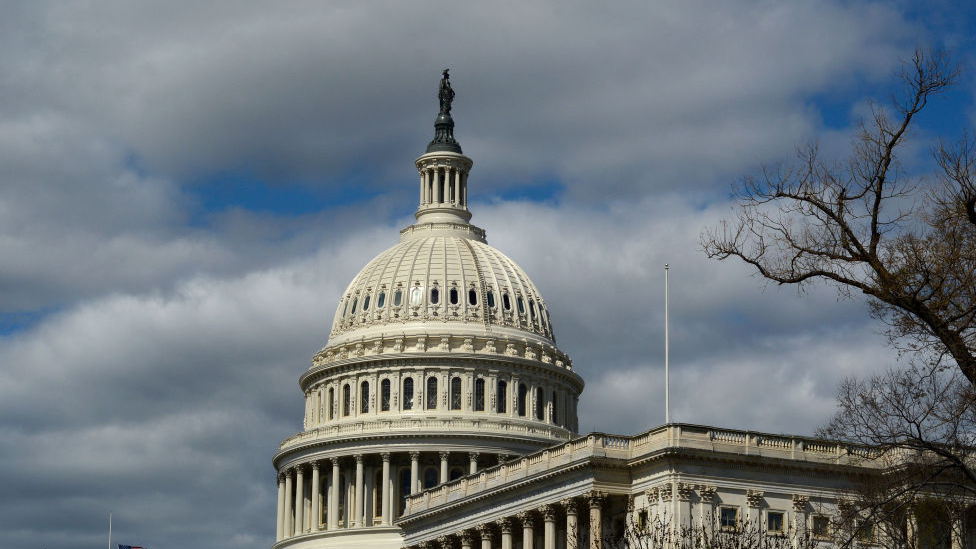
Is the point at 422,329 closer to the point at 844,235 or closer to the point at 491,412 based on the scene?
the point at 491,412

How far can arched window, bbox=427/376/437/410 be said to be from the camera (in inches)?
6156

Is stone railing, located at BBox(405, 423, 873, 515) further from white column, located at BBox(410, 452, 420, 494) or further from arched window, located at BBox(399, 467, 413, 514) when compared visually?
arched window, located at BBox(399, 467, 413, 514)

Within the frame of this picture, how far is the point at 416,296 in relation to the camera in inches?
6393

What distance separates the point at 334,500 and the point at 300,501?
5.98 meters

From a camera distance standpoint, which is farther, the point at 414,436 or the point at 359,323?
the point at 359,323

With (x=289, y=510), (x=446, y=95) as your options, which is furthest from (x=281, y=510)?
(x=446, y=95)

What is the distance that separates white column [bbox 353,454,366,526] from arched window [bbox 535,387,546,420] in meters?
17.8

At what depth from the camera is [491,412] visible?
15575 centimetres

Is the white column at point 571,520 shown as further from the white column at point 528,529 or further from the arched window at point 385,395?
the arched window at point 385,395

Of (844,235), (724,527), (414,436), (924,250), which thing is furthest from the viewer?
(414,436)

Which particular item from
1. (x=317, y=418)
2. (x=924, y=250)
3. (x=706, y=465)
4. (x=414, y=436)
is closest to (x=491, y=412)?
(x=414, y=436)

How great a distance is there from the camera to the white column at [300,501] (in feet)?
522

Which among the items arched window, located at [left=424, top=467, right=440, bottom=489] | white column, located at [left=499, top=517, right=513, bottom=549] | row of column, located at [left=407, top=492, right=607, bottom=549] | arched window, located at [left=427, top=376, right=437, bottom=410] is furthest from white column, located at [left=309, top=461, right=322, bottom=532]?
white column, located at [left=499, top=517, right=513, bottom=549]

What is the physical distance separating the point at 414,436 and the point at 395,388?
23.7ft
